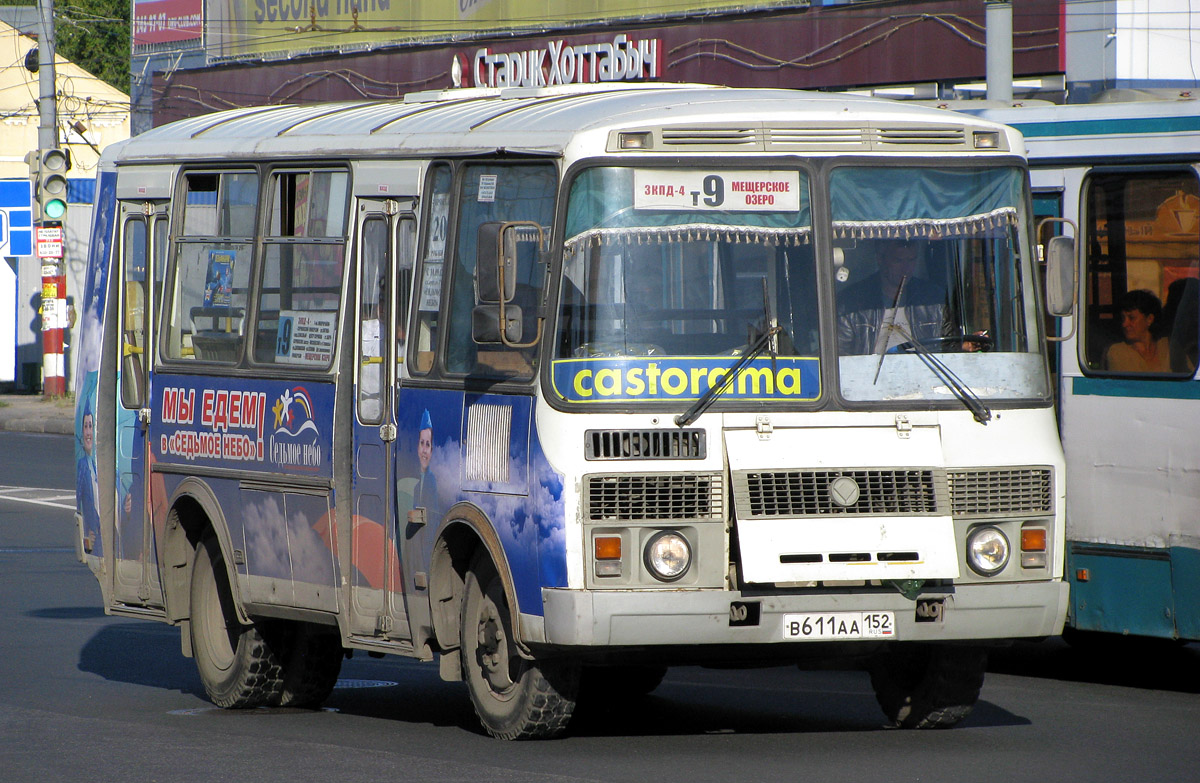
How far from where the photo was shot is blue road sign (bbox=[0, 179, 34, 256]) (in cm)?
3456

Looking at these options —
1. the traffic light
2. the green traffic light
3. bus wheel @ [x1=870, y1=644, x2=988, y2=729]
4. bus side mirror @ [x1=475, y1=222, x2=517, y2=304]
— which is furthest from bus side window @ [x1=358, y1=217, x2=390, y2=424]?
the green traffic light

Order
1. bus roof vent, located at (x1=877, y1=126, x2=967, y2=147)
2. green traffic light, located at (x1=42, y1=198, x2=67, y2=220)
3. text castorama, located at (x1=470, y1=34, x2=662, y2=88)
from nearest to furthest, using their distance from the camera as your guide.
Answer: bus roof vent, located at (x1=877, y1=126, x2=967, y2=147) < text castorama, located at (x1=470, y1=34, x2=662, y2=88) < green traffic light, located at (x1=42, y1=198, x2=67, y2=220)

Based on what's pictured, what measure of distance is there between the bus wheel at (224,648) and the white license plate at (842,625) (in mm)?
3228

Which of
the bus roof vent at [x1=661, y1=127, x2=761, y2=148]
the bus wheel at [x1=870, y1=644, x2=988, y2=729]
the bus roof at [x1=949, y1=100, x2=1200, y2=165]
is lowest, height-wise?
the bus wheel at [x1=870, y1=644, x2=988, y2=729]

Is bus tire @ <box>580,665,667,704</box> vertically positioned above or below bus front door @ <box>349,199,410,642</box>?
below

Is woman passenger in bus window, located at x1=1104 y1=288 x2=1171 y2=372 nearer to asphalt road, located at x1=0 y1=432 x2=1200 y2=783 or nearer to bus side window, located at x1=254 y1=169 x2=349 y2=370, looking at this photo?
asphalt road, located at x1=0 y1=432 x2=1200 y2=783

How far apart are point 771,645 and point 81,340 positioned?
499cm

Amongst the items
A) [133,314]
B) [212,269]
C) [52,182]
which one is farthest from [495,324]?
[52,182]

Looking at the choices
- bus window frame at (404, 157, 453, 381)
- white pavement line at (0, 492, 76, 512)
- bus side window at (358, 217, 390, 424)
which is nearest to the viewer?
bus window frame at (404, 157, 453, 381)

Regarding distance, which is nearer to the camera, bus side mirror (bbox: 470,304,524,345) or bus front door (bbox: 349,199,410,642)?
bus side mirror (bbox: 470,304,524,345)

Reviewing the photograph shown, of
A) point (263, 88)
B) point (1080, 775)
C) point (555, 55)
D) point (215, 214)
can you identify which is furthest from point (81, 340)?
point (263, 88)

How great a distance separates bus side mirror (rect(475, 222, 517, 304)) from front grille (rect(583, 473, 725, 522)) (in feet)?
2.70

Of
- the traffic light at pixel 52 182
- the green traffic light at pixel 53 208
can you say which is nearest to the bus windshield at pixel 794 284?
the traffic light at pixel 52 182

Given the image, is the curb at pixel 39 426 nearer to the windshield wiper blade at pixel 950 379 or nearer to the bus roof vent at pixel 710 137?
the bus roof vent at pixel 710 137
